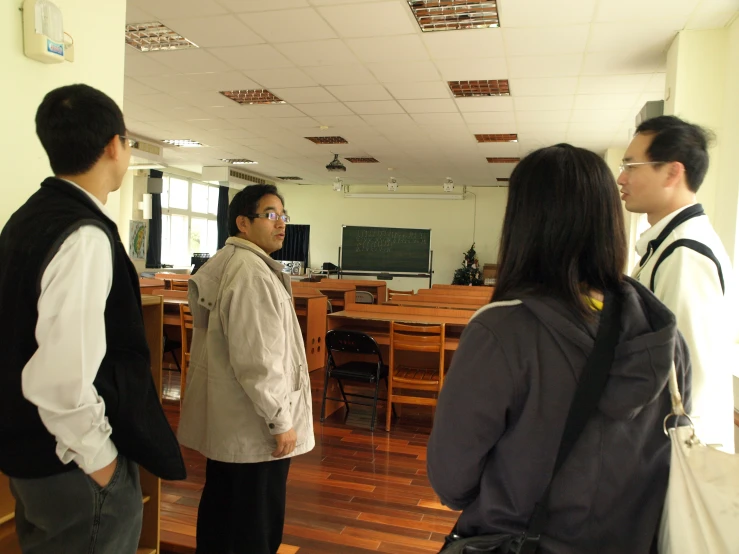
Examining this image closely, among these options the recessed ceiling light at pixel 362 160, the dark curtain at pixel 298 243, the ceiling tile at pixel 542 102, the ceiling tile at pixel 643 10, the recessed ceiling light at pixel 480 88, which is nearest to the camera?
the ceiling tile at pixel 643 10

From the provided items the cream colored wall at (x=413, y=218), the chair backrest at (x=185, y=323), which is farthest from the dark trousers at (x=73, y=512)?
the cream colored wall at (x=413, y=218)

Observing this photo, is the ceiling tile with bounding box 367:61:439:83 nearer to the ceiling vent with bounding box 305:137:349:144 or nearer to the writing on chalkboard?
the ceiling vent with bounding box 305:137:349:144

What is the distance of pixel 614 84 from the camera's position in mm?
5602

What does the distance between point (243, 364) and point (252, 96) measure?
5599 mm

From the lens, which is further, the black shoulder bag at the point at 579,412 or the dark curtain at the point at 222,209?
the dark curtain at the point at 222,209

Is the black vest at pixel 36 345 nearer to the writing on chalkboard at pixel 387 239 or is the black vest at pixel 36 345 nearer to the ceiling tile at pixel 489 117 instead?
the ceiling tile at pixel 489 117

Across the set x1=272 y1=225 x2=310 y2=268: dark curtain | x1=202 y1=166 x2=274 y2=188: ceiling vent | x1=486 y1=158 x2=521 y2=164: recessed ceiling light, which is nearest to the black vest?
x1=486 y1=158 x2=521 y2=164: recessed ceiling light

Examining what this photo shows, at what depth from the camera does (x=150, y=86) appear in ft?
20.9

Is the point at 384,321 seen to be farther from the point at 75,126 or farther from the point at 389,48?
the point at 75,126

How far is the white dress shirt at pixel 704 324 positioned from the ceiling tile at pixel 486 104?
5236 millimetres

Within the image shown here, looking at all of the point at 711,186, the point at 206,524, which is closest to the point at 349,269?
the point at 711,186

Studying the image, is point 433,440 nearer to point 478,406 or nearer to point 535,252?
point 478,406

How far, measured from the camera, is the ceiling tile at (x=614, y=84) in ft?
17.7

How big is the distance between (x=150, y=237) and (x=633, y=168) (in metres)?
11.4
